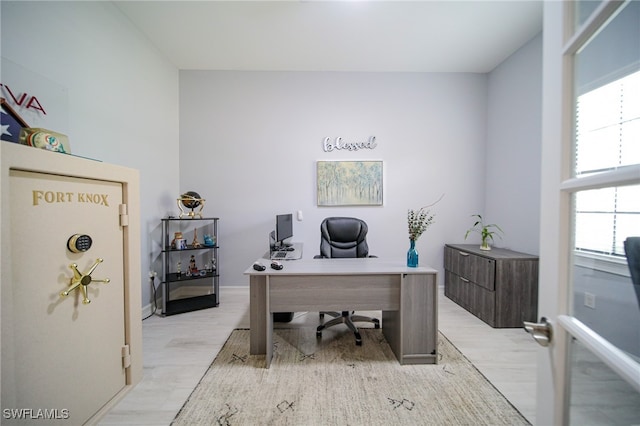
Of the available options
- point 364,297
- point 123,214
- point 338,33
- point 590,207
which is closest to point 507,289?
point 364,297

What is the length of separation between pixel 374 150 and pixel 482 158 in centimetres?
168

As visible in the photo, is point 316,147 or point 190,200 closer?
point 190,200

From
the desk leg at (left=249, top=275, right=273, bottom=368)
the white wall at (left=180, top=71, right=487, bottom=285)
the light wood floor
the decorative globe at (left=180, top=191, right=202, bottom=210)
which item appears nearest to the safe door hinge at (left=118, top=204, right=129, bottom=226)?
the desk leg at (left=249, top=275, right=273, bottom=368)

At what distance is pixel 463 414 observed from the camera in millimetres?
1510

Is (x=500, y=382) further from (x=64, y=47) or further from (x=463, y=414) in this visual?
(x=64, y=47)

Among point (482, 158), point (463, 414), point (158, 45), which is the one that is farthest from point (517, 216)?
point (158, 45)

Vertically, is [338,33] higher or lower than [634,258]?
higher

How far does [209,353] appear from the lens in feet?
7.04

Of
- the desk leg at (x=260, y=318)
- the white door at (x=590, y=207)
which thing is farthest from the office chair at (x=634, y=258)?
the desk leg at (x=260, y=318)

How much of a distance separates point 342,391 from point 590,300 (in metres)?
1.60

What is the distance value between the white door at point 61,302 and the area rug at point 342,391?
590mm

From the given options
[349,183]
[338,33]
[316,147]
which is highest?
[338,33]

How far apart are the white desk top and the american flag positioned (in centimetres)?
157

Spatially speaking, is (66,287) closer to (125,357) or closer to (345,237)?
(125,357)
